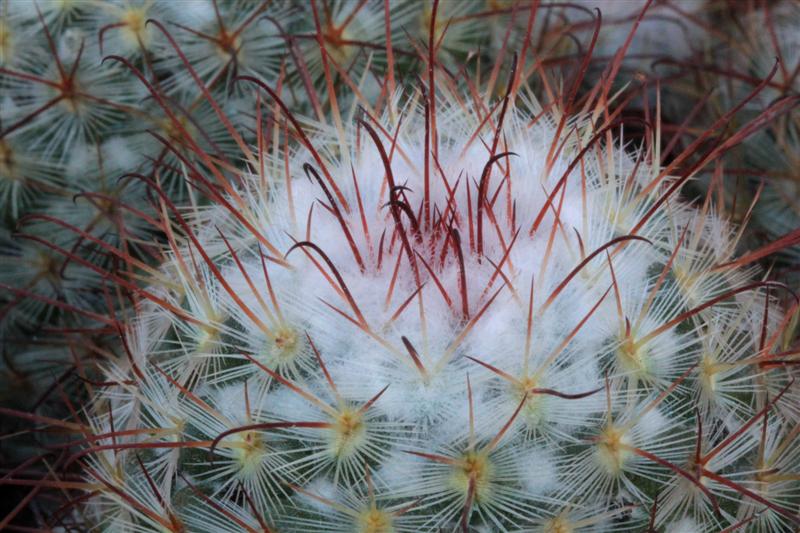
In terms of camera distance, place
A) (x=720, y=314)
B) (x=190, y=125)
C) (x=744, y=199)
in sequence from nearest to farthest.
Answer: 1. (x=720, y=314)
2. (x=190, y=125)
3. (x=744, y=199)

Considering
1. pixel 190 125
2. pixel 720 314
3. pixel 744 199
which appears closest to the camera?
pixel 720 314

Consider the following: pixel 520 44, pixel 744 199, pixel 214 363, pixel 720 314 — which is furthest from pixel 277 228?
pixel 744 199

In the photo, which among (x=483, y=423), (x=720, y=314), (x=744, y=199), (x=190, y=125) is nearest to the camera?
(x=483, y=423)

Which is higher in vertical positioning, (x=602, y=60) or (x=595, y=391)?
(x=602, y=60)

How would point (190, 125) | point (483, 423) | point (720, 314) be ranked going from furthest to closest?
point (190, 125) → point (720, 314) → point (483, 423)

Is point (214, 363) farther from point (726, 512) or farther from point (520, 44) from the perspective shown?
point (520, 44)

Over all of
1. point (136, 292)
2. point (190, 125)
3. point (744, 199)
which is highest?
point (744, 199)

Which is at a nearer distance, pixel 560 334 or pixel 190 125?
pixel 560 334

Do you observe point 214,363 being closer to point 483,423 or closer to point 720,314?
point 483,423

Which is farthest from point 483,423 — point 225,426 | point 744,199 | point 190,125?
point 744,199
